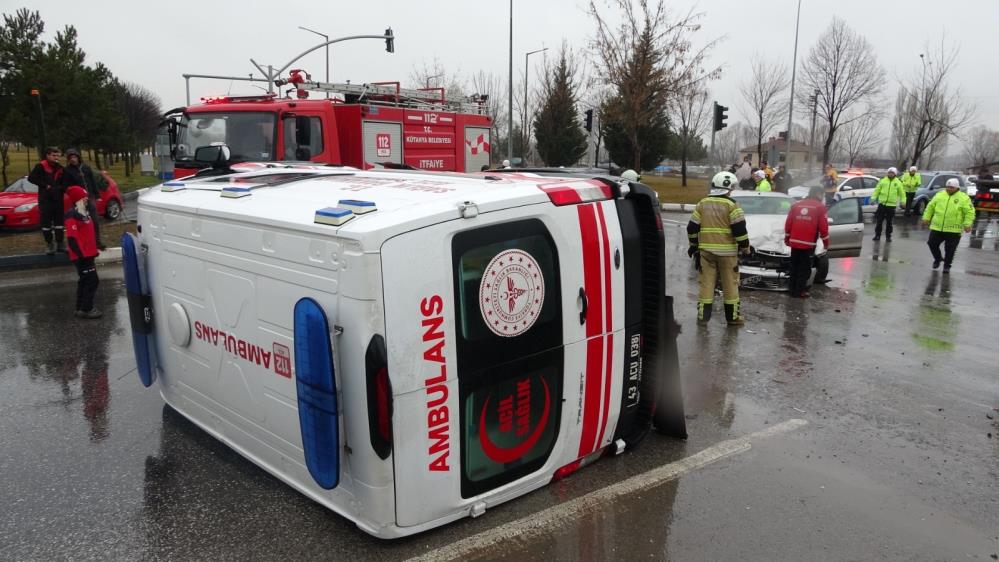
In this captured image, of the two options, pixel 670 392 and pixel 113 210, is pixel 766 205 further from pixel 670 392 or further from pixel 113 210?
pixel 113 210

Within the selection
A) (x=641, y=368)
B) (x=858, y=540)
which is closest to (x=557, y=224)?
(x=641, y=368)

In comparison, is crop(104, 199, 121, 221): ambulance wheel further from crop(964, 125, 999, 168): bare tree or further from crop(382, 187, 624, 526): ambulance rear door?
crop(964, 125, 999, 168): bare tree

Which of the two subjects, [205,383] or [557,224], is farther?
[205,383]

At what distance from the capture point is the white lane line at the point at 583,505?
129 inches

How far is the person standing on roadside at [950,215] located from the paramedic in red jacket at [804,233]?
3.80m

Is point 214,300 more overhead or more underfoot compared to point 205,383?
more overhead

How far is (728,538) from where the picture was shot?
136 inches

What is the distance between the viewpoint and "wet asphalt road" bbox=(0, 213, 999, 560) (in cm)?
336

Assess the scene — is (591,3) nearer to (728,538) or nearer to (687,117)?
(687,117)

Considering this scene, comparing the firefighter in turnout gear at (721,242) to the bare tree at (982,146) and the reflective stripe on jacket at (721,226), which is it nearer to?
the reflective stripe on jacket at (721,226)

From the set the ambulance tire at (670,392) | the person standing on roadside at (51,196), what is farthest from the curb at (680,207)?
the ambulance tire at (670,392)

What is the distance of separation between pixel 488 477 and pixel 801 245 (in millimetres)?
7446

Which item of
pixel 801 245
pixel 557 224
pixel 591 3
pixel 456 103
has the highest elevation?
pixel 591 3

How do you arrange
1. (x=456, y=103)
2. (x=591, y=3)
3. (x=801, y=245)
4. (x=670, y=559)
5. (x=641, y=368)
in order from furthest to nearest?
(x=591, y=3)
(x=456, y=103)
(x=801, y=245)
(x=641, y=368)
(x=670, y=559)
